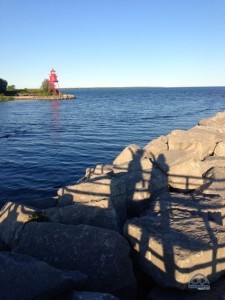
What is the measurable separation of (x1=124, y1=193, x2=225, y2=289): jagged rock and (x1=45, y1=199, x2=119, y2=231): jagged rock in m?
0.77

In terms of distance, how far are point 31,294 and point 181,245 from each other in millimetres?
2898

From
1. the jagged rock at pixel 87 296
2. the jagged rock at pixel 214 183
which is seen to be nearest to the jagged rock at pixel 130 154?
the jagged rock at pixel 214 183

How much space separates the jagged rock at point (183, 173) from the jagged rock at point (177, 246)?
3.21 metres

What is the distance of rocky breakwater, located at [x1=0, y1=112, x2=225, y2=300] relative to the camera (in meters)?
5.15

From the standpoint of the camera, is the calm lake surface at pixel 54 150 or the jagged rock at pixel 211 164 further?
the calm lake surface at pixel 54 150

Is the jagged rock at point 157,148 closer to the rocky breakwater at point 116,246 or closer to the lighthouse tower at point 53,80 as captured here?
the rocky breakwater at point 116,246

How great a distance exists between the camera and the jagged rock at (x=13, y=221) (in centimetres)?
768

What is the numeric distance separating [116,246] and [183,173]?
207 inches

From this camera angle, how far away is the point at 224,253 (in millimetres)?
6168

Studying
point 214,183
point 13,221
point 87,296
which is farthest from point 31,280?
point 214,183

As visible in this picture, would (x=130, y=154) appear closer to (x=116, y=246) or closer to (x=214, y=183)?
(x=214, y=183)

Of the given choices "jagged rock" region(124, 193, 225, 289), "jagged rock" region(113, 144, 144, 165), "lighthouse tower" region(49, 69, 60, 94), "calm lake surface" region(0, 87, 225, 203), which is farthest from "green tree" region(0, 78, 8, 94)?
"jagged rock" region(124, 193, 225, 289)

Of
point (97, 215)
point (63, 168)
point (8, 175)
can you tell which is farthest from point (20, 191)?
point (97, 215)

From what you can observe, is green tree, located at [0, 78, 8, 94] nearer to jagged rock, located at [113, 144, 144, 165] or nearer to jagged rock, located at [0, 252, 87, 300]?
jagged rock, located at [113, 144, 144, 165]
